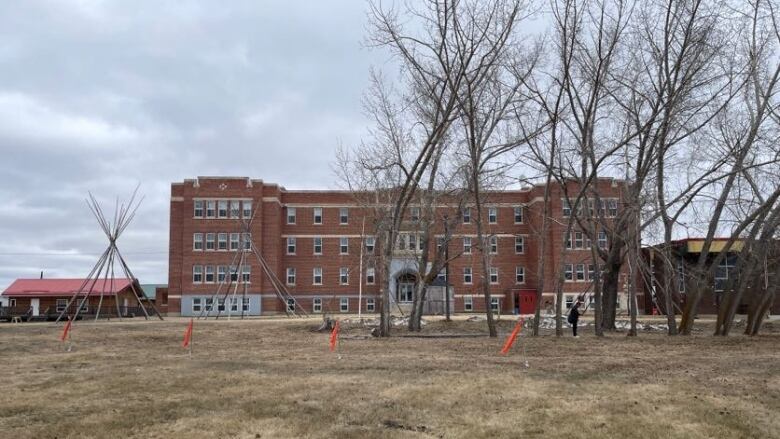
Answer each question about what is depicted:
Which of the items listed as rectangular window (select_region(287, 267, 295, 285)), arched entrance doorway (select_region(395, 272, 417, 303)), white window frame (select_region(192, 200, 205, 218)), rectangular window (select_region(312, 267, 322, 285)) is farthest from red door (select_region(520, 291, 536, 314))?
white window frame (select_region(192, 200, 205, 218))

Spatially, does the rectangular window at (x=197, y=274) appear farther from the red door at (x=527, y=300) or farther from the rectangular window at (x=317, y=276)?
the red door at (x=527, y=300)

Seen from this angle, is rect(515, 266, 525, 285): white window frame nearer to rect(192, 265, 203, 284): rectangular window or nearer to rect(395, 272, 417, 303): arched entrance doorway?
rect(395, 272, 417, 303): arched entrance doorway

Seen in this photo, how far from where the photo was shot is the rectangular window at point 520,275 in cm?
7088

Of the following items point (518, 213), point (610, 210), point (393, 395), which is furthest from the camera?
point (518, 213)

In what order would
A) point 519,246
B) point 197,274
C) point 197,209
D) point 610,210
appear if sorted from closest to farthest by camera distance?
point 610,210, point 197,274, point 197,209, point 519,246

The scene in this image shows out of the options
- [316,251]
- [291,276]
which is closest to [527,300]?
[316,251]

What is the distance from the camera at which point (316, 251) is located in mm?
71188

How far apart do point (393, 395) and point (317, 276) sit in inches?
2366

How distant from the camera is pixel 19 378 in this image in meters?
13.4

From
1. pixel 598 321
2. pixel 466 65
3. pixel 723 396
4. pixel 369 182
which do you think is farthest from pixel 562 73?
pixel 723 396

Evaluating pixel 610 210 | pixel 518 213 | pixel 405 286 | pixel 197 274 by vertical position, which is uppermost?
pixel 518 213

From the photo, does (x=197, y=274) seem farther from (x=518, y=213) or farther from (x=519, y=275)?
(x=518, y=213)

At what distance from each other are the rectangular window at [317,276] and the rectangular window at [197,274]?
36.3 feet

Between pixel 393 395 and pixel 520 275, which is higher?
pixel 520 275
